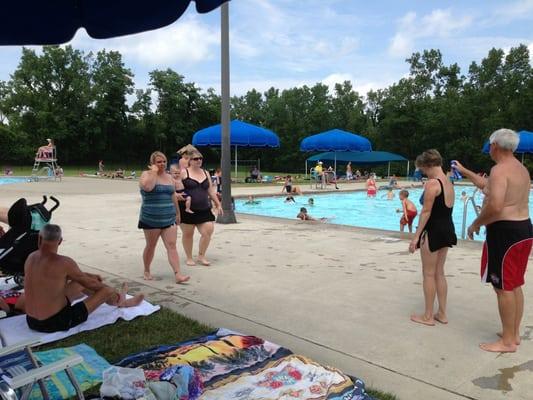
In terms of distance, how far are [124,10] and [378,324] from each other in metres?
3.30

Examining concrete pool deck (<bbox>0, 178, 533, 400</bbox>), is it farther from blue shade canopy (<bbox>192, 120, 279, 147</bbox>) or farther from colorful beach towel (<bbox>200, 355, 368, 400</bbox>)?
blue shade canopy (<bbox>192, 120, 279, 147</bbox>)

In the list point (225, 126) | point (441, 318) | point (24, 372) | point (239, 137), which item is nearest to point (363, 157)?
point (239, 137)

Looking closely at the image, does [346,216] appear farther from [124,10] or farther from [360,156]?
[360,156]

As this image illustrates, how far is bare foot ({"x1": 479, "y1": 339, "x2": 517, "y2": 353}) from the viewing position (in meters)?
3.70

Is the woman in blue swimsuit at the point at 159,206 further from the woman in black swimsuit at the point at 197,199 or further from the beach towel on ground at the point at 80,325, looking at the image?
the beach towel on ground at the point at 80,325

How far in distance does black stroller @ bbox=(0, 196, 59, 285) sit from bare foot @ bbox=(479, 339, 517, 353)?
4248 millimetres

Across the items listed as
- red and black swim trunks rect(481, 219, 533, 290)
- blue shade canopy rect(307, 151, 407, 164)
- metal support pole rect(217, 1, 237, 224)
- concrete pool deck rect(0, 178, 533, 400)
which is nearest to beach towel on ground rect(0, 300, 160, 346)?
concrete pool deck rect(0, 178, 533, 400)

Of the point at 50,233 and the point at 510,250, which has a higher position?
the point at 50,233

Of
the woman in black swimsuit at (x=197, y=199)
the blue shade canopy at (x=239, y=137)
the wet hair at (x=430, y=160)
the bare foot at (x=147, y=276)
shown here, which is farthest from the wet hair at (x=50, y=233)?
the blue shade canopy at (x=239, y=137)

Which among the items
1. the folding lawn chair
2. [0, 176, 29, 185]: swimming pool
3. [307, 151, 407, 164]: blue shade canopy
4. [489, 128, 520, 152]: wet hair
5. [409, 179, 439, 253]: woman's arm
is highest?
[307, 151, 407, 164]: blue shade canopy

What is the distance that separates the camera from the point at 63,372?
3215 millimetres

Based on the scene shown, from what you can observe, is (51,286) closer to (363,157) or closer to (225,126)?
(225,126)

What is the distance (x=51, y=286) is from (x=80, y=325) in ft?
2.02

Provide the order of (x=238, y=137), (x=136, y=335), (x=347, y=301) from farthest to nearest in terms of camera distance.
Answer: (x=238, y=137) < (x=347, y=301) < (x=136, y=335)
